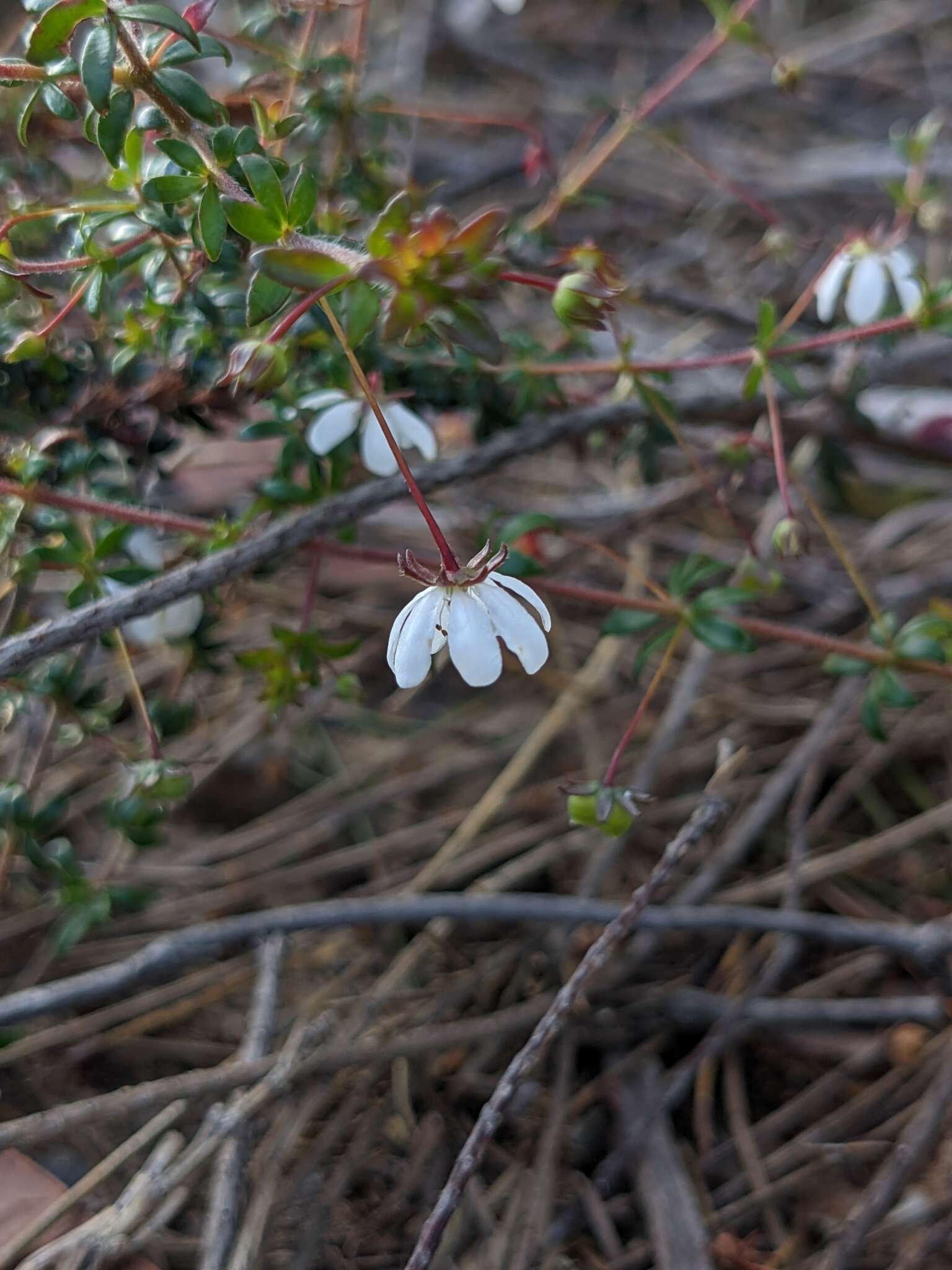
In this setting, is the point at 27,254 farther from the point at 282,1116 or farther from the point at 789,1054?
the point at 789,1054

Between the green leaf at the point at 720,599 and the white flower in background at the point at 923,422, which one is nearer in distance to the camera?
the green leaf at the point at 720,599

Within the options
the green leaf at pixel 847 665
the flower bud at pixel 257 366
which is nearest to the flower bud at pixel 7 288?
the flower bud at pixel 257 366

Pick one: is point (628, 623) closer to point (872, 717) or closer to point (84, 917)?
point (872, 717)

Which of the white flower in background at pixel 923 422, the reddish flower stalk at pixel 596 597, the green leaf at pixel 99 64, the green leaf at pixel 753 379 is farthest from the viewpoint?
the white flower in background at pixel 923 422

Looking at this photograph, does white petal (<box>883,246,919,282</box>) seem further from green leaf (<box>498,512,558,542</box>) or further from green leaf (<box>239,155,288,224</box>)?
green leaf (<box>239,155,288,224</box>)

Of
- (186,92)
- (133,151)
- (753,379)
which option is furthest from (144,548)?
(753,379)

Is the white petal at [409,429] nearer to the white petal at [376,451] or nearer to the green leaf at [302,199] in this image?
the white petal at [376,451]
